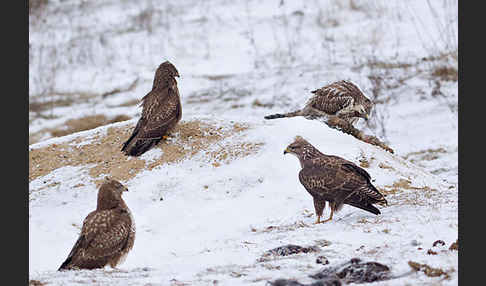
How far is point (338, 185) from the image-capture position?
229 inches

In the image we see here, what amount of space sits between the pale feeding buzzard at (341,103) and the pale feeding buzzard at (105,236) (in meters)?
3.68

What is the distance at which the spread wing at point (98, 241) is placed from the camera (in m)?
5.15

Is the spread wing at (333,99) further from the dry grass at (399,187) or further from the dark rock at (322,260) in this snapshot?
the dark rock at (322,260)

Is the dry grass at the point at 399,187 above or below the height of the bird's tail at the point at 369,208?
below

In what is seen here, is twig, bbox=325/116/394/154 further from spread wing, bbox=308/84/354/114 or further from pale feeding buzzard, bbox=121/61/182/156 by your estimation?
pale feeding buzzard, bbox=121/61/182/156

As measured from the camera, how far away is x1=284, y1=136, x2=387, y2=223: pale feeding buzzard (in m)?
5.77

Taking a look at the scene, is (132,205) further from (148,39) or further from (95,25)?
(95,25)

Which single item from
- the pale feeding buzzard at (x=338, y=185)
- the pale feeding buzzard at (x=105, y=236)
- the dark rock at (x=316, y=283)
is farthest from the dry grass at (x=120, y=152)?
the dark rock at (x=316, y=283)

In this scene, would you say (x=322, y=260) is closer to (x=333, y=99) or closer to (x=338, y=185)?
(x=338, y=185)

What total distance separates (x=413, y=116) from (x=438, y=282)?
8.96m

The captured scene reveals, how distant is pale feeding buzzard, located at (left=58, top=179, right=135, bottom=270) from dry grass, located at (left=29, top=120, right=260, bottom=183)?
206cm

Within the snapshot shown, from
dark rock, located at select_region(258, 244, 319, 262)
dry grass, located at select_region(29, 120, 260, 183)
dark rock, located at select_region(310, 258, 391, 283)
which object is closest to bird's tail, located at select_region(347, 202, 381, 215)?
dark rock, located at select_region(258, 244, 319, 262)

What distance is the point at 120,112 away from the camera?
13.5 metres

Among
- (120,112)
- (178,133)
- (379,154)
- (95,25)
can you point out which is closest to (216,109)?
(120,112)
